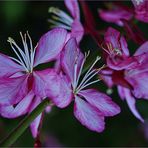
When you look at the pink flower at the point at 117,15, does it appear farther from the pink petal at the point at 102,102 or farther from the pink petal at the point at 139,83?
the pink petal at the point at 102,102

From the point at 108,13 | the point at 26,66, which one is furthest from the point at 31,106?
the point at 108,13

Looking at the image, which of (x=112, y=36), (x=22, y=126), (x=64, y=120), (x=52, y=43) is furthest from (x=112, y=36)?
(x=64, y=120)

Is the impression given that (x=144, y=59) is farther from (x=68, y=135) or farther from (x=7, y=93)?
(x=68, y=135)

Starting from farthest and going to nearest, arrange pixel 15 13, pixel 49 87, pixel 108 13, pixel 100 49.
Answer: pixel 15 13 → pixel 108 13 → pixel 100 49 → pixel 49 87

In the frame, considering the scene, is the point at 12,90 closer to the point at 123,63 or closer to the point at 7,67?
the point at 7,67

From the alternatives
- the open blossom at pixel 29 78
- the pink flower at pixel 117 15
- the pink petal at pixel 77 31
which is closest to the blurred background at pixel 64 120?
the pink flower at pixel 117 15

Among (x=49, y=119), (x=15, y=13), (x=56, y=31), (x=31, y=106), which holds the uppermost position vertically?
(x=56, y=31)

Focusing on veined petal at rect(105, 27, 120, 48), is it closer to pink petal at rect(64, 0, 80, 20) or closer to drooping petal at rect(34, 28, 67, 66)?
drooping petal at rect(34, 28, 67, 66)
